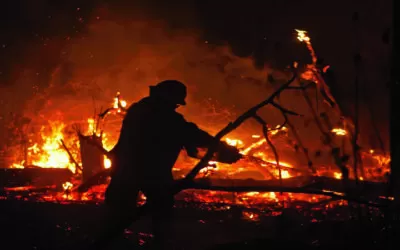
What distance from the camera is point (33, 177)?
10.4m

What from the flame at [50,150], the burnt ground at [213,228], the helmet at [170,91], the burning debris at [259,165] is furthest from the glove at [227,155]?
the flame at [50,150]

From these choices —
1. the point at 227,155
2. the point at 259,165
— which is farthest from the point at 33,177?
the point at 227,155

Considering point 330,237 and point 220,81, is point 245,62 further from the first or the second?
point 330,237

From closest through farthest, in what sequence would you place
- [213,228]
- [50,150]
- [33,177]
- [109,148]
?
[213,228] < [33,177] < [109,148] < [50,150]

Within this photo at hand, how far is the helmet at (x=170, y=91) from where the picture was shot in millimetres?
5059

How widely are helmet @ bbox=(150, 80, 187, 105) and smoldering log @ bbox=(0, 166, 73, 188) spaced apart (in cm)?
566

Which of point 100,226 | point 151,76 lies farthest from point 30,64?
point 100,226

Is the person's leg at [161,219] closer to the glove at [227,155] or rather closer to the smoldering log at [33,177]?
the glove at [227,155]

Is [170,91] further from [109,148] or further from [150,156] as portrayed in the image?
[109,148]

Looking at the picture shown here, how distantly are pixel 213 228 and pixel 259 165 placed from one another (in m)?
1.29

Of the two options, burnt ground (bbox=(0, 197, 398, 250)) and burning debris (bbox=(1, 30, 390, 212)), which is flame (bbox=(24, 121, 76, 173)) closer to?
burning debris (bbox=(1, 30, 390, 212))

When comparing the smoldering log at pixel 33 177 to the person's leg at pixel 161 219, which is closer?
the person's leg at pixel 161 219

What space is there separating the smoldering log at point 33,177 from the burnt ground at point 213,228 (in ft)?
9.72

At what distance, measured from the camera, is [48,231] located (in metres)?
5.23
